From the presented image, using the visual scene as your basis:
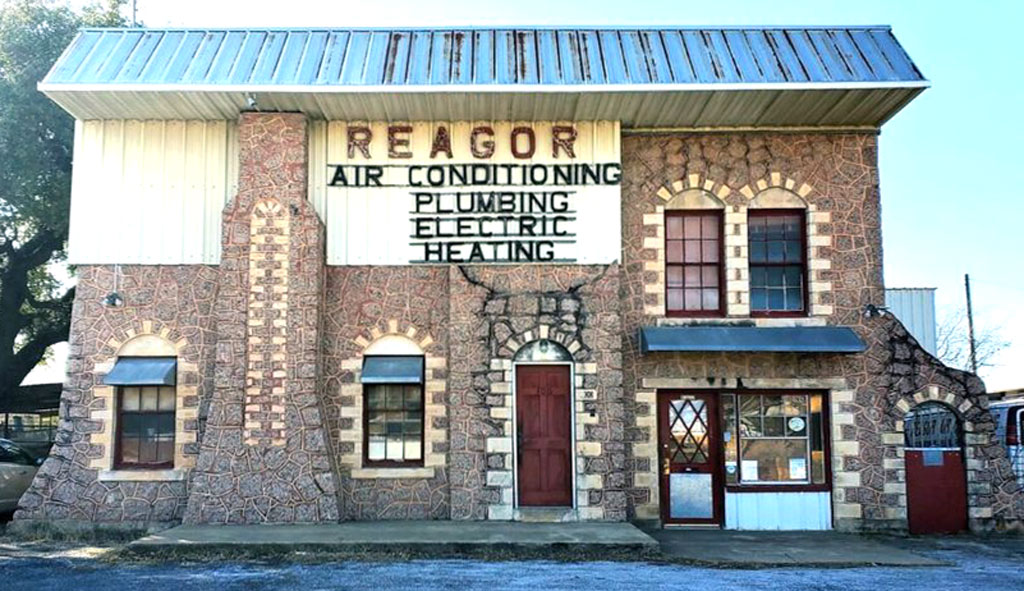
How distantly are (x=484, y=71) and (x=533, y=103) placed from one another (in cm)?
89

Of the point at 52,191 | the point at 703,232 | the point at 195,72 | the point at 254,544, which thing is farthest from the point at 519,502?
the point at 52,191

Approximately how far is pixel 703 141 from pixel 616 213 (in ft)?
6.34

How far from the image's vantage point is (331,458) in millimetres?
13719

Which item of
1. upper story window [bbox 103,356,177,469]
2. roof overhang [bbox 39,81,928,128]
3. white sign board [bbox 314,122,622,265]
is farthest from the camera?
white sign board [bbox 314,122,622,265]

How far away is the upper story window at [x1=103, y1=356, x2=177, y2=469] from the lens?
14109 millimetres

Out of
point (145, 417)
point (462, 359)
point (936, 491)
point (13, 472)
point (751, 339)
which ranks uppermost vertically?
point (751, 339)

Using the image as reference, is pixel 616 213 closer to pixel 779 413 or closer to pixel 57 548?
pixel 779 413

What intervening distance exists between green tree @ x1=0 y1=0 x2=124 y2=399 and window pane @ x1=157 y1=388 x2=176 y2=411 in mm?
6945

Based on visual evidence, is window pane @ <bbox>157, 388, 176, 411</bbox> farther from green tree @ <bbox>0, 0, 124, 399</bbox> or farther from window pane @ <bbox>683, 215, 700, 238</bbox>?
window pane @ <bbox>683, 215, 700, 238</bbox>

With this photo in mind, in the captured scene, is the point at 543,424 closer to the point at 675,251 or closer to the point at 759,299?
the point at 675,251

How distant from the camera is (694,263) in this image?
48.5 ft

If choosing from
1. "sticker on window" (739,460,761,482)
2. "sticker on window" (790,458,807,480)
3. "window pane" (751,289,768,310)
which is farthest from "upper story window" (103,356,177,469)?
"sticker on window" (790,458,807,480)

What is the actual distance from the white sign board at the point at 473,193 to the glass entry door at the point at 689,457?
2.66 metres

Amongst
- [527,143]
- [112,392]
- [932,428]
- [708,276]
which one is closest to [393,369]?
[527,143]
